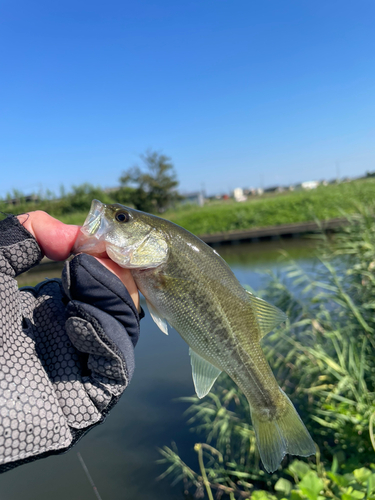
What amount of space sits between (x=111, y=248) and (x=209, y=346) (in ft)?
2.10

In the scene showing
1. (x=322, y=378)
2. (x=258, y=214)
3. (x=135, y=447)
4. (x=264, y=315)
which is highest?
(x=264, y=315)

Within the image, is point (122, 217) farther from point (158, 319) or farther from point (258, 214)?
point (258, 214)

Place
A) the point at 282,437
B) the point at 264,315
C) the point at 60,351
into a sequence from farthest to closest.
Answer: the point at 264,315, the point at 282,437, the point at 60,351

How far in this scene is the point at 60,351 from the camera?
1445mm

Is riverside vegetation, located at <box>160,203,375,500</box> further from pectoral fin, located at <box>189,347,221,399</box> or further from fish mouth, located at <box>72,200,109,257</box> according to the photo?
fish mouth, located at <box>72,200,109,257</box>

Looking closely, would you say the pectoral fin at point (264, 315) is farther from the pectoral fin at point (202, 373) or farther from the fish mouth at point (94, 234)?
the fish mouth at point (94, 234)

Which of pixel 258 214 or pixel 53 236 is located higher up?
pixel 53 236

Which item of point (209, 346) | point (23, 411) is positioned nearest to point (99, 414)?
point (23, 411)

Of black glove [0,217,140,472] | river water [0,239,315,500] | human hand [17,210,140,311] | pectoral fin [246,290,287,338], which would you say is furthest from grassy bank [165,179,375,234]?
black glove [0,217,140,472]

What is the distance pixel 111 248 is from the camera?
1.61 meters

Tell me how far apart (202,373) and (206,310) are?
0.32 metres

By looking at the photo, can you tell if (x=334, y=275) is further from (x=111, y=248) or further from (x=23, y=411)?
(x=23, y=411)

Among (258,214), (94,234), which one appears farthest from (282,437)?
(258,214)

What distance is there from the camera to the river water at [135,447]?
5.43 metres
